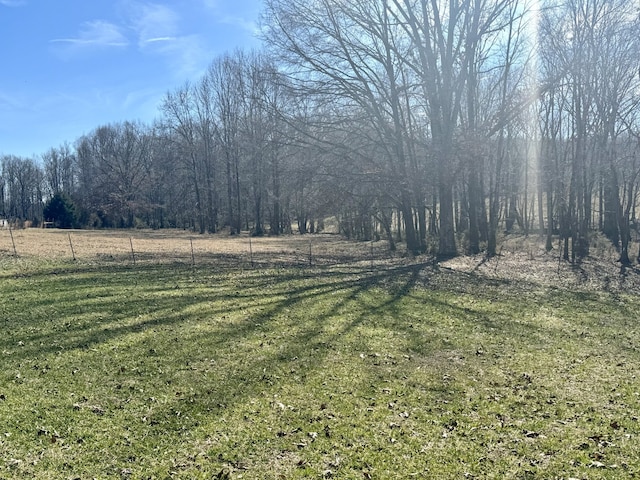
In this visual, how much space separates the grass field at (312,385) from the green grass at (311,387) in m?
0.02

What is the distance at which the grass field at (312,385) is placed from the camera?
4.10 meters

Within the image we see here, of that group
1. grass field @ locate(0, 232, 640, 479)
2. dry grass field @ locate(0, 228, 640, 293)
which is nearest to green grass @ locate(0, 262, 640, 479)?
grass field @ locate(0, 232, 640, 479)

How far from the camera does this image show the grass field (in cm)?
410

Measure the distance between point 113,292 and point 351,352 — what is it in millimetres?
6706

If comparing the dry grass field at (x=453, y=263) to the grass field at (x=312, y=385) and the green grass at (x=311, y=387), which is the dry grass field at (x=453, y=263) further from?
the green grass at (x=311, y=387)

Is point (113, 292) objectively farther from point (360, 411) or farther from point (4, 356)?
point (360, 411)

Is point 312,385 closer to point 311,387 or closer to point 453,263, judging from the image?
point 311,387

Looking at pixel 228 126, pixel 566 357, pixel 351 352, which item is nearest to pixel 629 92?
pixel 566 357

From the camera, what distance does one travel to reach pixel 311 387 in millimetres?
5777

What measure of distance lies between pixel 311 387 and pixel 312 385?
0.21ft

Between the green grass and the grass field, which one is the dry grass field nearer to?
the grass field

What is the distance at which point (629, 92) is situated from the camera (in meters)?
19.7

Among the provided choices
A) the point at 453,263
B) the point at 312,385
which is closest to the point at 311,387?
the point at 312,385

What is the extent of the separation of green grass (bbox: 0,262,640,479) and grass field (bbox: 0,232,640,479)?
0.02 m
